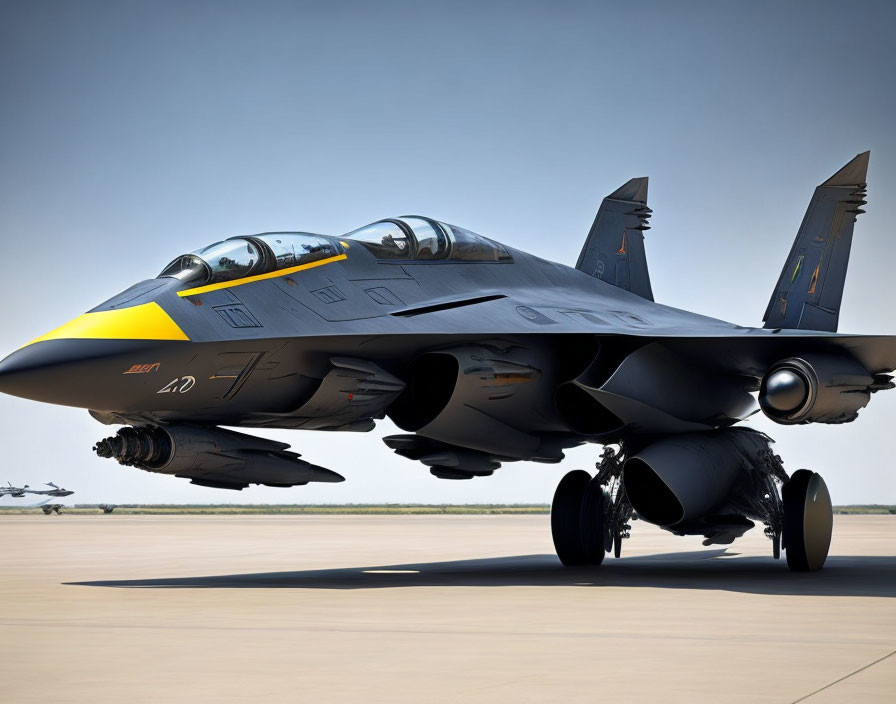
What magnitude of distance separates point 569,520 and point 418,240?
3729 mm

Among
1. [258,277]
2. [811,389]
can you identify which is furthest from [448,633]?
[811,389]

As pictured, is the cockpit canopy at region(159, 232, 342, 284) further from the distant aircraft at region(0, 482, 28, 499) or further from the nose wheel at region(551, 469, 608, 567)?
the distant aircraft at region(0, 482, 28, 499)

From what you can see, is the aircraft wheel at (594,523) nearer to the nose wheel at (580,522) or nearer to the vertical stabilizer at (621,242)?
the nose wheel at (580,522)

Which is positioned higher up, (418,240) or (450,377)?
(418,240)

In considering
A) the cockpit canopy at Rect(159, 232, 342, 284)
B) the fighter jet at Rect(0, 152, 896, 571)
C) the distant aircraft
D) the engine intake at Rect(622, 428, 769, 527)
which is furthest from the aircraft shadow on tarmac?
the distant aircraft

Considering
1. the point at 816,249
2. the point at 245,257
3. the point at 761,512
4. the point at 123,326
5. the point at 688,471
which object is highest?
the point at 816,249

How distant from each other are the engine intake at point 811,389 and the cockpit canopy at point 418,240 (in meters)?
3.41

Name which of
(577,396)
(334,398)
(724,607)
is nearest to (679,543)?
(577,396)

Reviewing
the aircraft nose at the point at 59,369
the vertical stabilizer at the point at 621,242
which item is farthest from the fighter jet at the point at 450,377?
the vertical stabilizer at the point at 621,242

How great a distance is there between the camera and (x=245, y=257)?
10195 mm

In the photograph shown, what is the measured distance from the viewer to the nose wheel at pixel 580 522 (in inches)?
506

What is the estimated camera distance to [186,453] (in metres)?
9.95

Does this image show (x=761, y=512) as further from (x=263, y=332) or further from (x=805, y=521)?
(x=263, y=332)

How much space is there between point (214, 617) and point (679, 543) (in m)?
14.3
